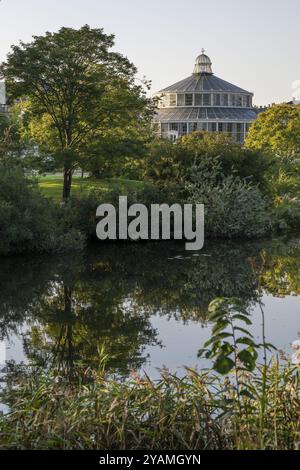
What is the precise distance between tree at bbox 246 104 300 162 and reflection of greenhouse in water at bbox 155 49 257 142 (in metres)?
27.5

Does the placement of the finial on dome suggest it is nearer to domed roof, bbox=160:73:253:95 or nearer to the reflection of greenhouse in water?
domed roof, bbox=160:73:253:95

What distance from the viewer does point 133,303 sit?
14586mm

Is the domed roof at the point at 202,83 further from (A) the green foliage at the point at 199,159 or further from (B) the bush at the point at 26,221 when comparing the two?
(B) the bush at the point at 26,221

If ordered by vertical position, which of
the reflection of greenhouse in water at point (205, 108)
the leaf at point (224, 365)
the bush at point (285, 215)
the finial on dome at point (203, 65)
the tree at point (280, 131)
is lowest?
the leaf at point (224, 365)

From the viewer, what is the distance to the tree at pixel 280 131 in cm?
4509

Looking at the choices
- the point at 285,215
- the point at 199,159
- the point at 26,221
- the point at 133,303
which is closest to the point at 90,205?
the point at 26,221

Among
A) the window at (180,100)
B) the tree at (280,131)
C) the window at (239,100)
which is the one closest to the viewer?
the tree at (280,131)

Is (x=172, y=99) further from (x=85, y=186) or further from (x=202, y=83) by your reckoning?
(x=85, y=186)

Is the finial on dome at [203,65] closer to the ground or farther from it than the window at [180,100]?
farther from it

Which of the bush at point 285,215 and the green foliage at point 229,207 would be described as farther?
the bush at point 285,215

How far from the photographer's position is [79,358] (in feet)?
33.4

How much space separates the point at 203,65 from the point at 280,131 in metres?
38.8

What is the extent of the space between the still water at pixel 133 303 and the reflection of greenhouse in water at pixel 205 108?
5315 centimetres

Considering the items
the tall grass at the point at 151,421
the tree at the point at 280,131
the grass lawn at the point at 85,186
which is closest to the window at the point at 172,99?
the tree at the point at 280,131
